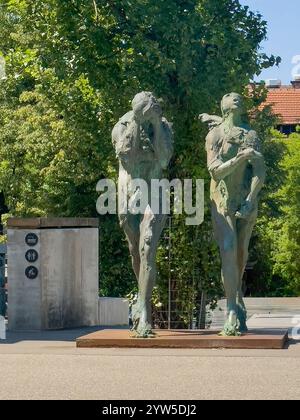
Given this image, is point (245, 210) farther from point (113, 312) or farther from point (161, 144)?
point (113, 312)

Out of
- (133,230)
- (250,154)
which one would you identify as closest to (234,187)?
(250,154)

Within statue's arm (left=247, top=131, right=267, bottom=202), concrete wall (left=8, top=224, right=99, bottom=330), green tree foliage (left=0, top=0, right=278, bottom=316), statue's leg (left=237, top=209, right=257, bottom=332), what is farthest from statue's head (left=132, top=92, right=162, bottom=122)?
concrete wall (left=8, top=224, right=99, bottom=330)

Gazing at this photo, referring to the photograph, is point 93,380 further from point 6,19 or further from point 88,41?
point 6,19

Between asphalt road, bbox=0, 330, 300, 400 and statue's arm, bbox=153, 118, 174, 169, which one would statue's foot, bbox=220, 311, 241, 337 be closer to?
asphalt road, bbox=0, 330, 300, 400

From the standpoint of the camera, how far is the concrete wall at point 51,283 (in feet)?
53.5

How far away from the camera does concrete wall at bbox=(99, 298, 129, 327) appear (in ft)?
57.0

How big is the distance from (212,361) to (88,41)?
9078 mm

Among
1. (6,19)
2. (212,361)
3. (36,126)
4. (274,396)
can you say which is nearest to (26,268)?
(212,361)

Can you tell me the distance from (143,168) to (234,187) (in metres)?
0.89

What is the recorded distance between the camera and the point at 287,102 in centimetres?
A: 9606

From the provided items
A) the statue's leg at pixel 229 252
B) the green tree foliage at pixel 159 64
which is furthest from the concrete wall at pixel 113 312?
the statue's leg at pixel 229 252

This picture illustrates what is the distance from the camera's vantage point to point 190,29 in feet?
59.2

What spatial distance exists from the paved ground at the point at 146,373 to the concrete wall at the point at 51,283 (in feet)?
10.8

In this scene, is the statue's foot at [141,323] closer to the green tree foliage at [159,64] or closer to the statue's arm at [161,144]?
the statue's arm at [161,144]
